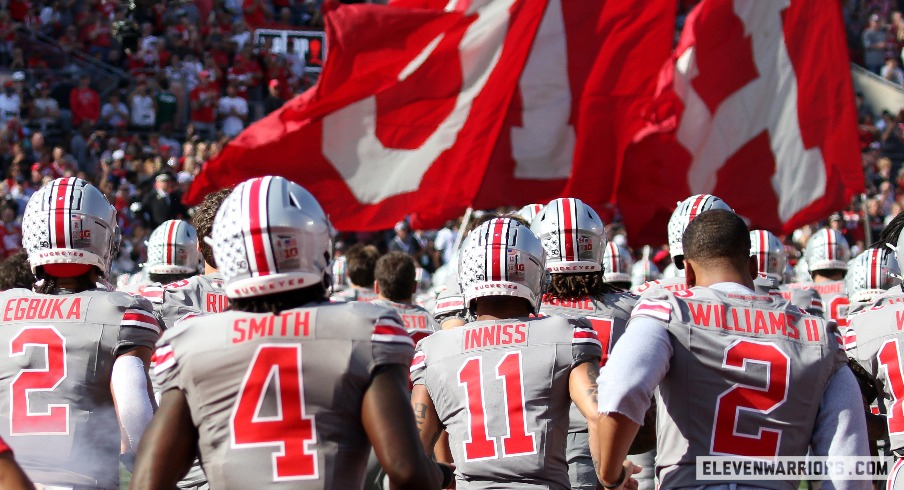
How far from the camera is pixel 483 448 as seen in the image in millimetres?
5297

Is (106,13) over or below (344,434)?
over

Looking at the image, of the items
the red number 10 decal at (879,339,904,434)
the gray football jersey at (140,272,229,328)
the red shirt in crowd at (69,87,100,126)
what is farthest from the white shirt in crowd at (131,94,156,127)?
the red number 10 decal at (879,339,904,434)

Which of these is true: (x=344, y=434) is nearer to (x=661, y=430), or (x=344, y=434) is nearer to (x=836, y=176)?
(x=661, y=430)

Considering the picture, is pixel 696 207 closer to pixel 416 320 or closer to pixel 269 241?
pixel 416 320

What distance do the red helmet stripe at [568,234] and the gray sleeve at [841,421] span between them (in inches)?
97.5

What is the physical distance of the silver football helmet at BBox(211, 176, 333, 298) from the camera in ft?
12.6

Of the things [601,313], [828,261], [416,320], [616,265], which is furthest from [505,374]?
[828,261]

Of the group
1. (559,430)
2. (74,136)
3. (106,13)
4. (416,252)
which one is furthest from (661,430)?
(106,13)

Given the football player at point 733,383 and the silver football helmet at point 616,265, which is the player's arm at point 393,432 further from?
the silver football helmet at point 616,265

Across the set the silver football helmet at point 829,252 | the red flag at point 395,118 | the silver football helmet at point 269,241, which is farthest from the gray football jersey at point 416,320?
the silver football helmet at point 269,241

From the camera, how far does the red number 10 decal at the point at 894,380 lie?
18.8ft

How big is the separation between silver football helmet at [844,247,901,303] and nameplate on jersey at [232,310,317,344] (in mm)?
7654

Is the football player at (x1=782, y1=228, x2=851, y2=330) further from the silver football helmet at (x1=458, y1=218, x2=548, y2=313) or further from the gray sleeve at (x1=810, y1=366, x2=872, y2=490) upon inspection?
the gray sleeve at (x1=810, y1=366, x2=872, y2=490)

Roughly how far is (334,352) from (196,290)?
3607 millimetres
